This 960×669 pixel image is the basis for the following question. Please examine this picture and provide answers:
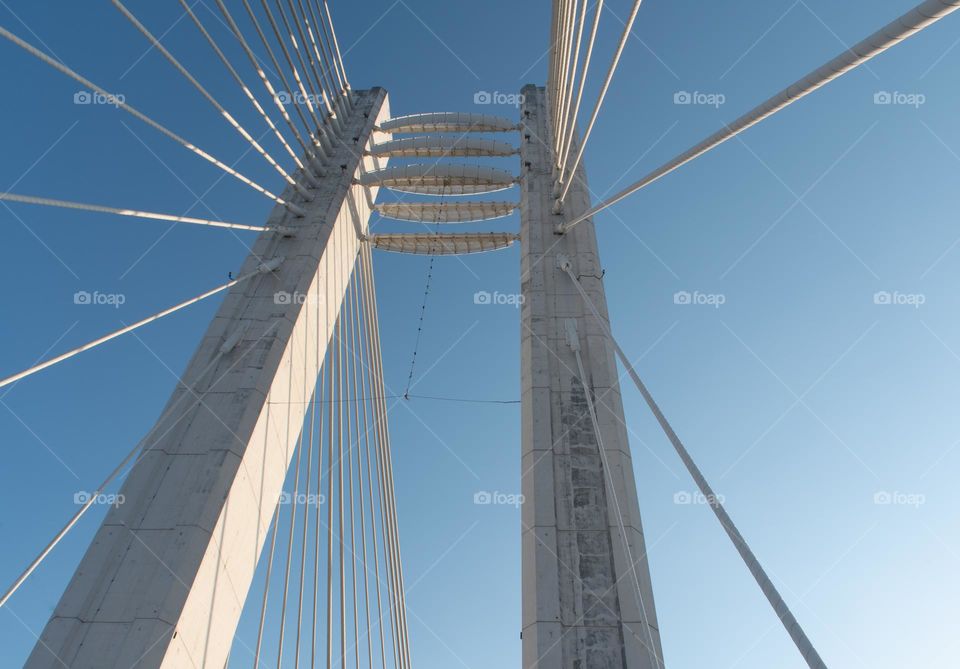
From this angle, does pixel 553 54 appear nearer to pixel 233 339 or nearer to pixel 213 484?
pixel 233 339

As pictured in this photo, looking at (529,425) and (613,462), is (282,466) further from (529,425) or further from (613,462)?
(613,462)

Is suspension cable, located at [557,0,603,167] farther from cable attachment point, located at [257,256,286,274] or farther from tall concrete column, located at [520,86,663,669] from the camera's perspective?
cable attachment point, located at [257,256,286,274]

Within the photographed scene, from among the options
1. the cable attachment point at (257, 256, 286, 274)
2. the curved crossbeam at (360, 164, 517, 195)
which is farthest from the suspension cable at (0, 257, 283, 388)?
the curved crossbeam at (360, 164, 517, 195)

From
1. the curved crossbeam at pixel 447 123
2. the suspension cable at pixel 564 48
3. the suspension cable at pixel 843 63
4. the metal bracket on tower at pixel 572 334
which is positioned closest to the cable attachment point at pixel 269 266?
the metal bracket on tower at pixel 572 334

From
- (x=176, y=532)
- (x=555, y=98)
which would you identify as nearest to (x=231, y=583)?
(x=176, y=532)

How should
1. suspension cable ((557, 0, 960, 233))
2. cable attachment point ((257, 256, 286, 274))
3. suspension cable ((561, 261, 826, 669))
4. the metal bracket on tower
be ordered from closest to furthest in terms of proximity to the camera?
suspension cable ((557, 0, 960, 233)) → suspension cable ((561, 261, 826, 669)) → the metal bracket on tower → cable attachment point ((257, 256, 286, 274))

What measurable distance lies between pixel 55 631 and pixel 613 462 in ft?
16.1

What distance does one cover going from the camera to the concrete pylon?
5.32 m

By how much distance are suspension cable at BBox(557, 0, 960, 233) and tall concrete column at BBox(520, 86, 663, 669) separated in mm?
2844

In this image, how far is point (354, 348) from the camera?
30.7 ft

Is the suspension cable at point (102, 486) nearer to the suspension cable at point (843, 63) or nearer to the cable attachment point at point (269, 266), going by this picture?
the cable attachment point at point (269, 266)
